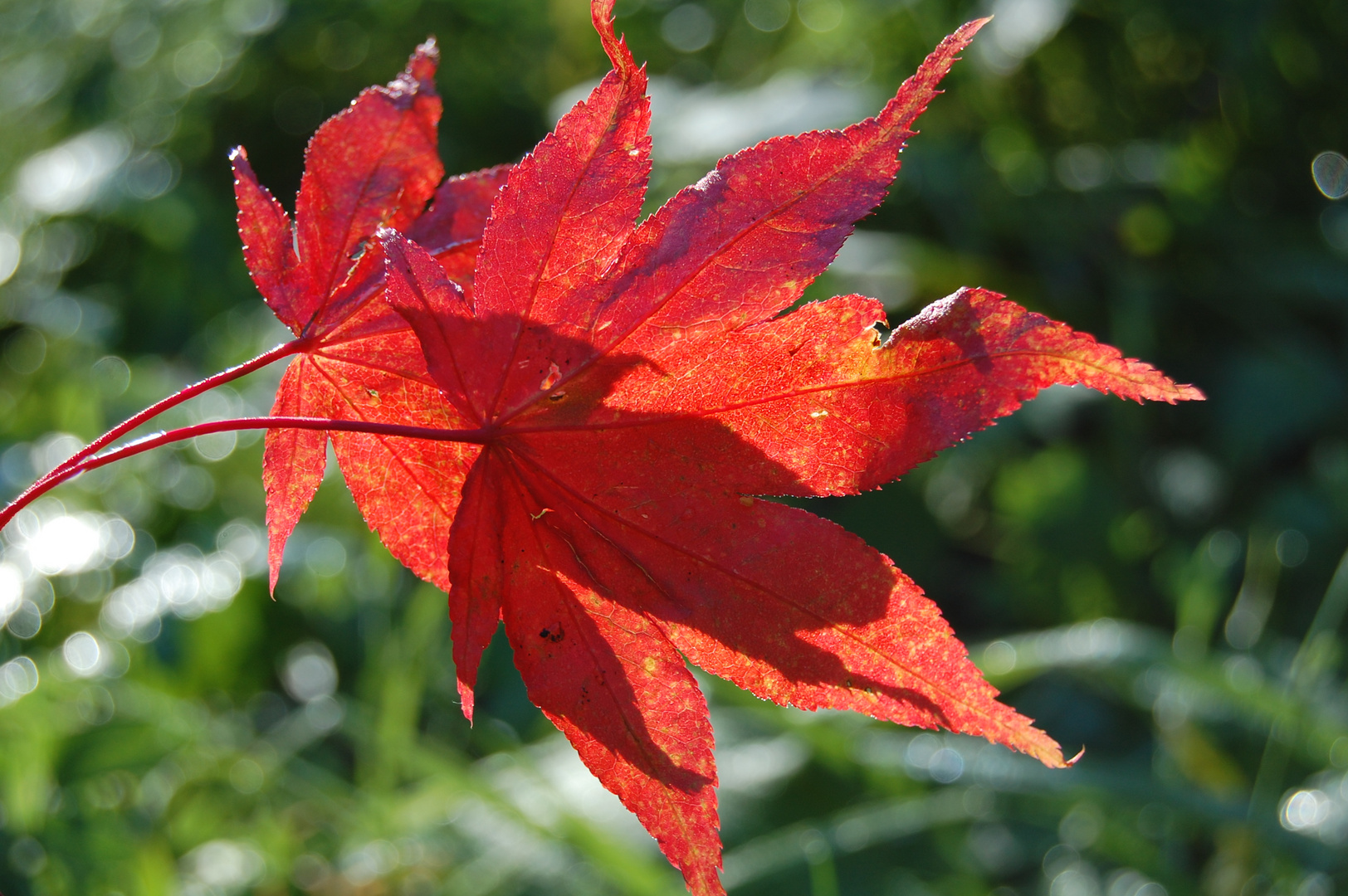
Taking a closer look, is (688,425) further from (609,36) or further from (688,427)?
(609,36)

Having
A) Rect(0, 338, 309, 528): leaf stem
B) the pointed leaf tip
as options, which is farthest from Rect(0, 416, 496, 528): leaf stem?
the pointed leaf tip

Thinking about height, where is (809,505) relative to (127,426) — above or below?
below

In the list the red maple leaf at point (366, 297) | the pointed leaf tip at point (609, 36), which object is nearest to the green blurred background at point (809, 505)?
the red maple leaf at point (366, 297)

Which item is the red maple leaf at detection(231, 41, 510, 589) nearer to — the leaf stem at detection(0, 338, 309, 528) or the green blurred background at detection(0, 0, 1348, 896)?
the leaf stem at detection(0, 338, 309, 528)

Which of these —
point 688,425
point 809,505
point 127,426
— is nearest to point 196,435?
point 127,426

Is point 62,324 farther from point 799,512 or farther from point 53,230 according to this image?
point 799,512

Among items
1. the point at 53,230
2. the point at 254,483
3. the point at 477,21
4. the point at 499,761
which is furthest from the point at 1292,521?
the point at 53,230

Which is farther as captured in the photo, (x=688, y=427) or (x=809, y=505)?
(x=809, y=505)
